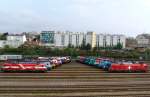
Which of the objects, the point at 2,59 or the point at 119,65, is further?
the point at 2,59

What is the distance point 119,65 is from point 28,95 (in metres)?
25.2

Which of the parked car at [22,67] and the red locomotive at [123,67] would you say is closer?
the parked car at [22,67]

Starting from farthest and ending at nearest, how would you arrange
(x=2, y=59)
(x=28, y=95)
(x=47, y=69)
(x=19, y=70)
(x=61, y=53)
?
(x=61, y=53) < (x=2, y=59) < (x=47, y=69) < (x=19, y=70) < (x=28, y=95)

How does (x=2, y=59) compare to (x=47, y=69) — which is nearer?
(x=47, y=69)

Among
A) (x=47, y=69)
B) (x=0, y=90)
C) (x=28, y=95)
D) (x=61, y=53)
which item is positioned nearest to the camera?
A: (x=28, y=95)

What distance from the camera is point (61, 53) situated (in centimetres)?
11419

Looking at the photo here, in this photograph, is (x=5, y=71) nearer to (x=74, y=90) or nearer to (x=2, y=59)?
(x=74, y=90)

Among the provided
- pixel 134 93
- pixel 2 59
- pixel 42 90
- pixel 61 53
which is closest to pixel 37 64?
pixel 42 90

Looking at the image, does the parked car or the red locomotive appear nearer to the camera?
the parked car

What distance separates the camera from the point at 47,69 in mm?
44906

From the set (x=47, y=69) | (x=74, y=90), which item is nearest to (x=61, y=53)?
(x=47, y=69)

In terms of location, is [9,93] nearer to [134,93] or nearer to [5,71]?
[134,93]

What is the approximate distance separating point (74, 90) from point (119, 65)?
21618 mm

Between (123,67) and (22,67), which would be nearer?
(22,67)
